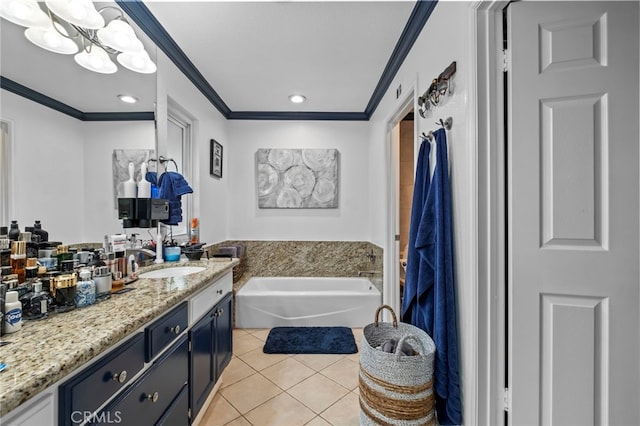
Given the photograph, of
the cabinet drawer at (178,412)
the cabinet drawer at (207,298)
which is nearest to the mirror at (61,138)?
the cabinet drawer at (207,298)

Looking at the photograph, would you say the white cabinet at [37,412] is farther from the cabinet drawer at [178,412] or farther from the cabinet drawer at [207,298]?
the cabinet drawer at [207,298]

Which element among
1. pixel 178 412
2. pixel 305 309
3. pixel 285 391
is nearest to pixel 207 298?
pixel 178 412

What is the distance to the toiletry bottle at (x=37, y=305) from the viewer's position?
93cm

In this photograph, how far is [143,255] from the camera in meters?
1.81

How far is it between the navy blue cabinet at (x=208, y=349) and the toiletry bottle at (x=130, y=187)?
2.77ft

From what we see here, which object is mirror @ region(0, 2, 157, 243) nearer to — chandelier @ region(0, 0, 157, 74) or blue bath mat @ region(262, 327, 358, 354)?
chandelier @ region(0, 0, 157, 74)

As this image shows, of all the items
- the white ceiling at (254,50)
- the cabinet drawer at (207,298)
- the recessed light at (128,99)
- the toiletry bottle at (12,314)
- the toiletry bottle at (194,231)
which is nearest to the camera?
the toiletry bottle at (12,314)

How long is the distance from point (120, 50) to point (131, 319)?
58.0 inches

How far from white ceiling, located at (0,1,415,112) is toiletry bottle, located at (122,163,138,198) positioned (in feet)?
1.18

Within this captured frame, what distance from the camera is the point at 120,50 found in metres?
1.51

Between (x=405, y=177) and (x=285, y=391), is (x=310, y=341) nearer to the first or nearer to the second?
(x=285, y=391)

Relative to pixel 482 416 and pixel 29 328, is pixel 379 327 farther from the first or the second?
pixel 29 328

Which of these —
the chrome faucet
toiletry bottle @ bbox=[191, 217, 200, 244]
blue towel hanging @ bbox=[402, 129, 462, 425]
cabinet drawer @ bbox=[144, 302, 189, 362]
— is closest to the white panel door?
blue towel hanging @ bbox=[402, 129, 462, 425]

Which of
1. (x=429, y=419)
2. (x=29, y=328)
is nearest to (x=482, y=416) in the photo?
(x=429, y=419)
